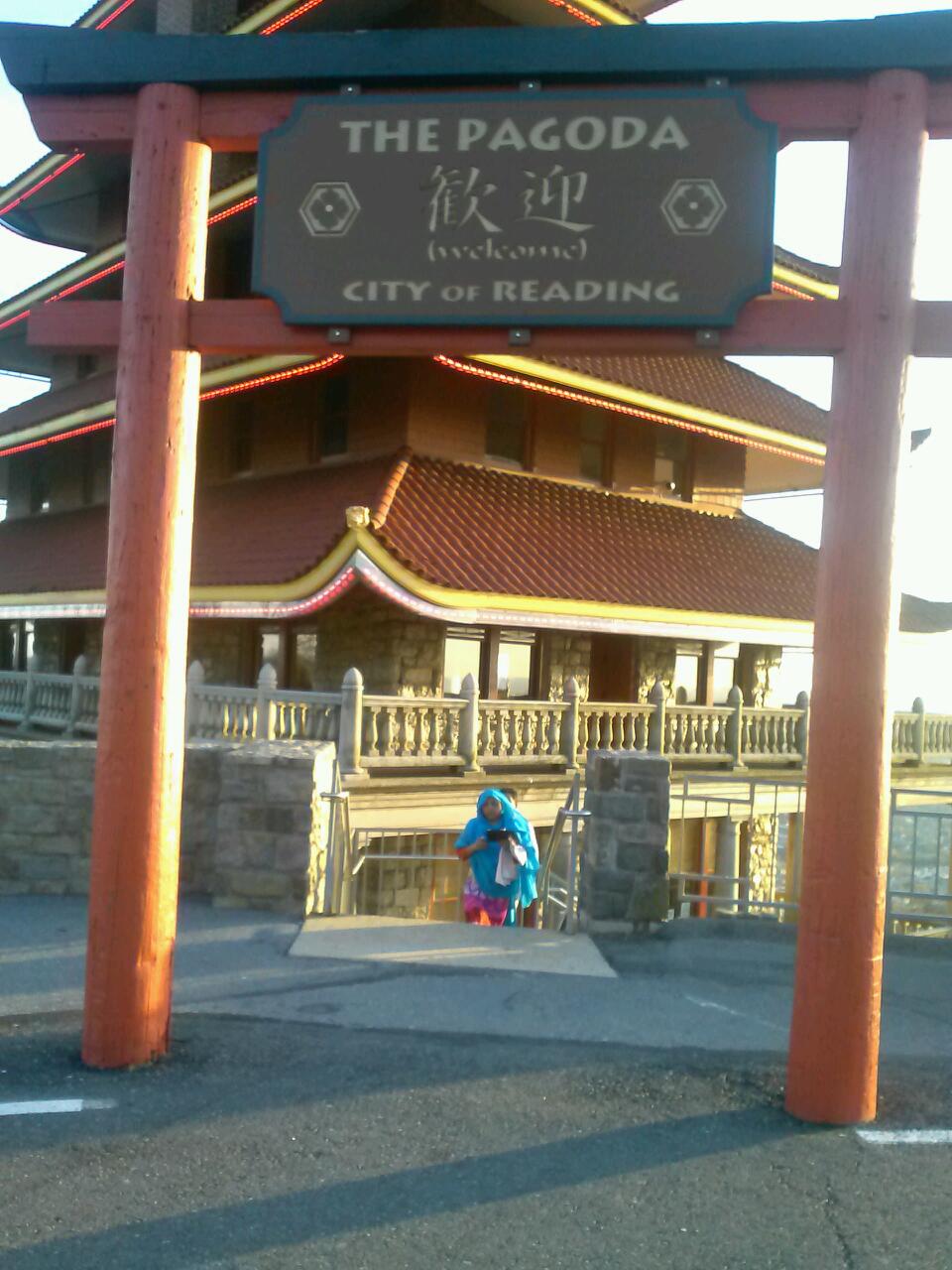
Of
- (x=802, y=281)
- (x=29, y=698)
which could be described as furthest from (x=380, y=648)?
(x=802, y=281)

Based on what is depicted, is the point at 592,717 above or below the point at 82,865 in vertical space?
above

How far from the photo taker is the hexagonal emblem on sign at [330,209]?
5461mm

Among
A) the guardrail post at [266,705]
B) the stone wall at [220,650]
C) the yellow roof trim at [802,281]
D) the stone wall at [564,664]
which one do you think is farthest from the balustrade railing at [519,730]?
the yellow roof trim at [802,281]

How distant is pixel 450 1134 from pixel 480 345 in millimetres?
3285

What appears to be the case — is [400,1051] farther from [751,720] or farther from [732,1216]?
[751,720]

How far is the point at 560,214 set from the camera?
5.31 m

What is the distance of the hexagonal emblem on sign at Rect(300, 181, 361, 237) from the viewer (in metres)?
5.46

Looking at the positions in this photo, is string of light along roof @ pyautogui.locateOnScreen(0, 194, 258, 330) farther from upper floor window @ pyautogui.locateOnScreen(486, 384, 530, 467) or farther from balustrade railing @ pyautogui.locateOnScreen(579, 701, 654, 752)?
balustrade railing @ pyautogui.locateOnScreen(579, 701, 654, 752)

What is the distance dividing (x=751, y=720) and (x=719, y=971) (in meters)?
12.2

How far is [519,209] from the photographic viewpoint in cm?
533

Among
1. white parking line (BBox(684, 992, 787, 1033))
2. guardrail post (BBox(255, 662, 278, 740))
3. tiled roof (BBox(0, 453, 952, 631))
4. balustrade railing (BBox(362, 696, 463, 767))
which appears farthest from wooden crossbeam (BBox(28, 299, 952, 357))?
balustrade railing (BBox(362, 696, 463, 767))

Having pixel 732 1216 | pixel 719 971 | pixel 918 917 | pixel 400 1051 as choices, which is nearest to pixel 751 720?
pixel 918 917

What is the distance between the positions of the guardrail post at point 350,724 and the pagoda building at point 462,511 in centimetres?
111

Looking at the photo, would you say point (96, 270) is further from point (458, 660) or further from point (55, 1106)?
point (55, 1106)
